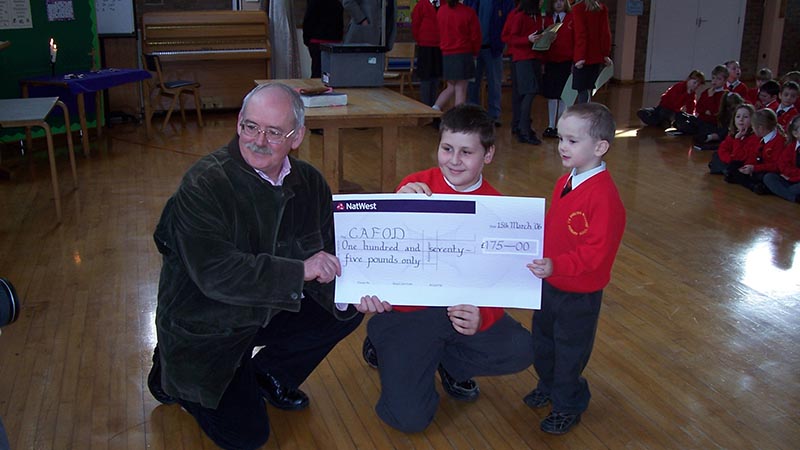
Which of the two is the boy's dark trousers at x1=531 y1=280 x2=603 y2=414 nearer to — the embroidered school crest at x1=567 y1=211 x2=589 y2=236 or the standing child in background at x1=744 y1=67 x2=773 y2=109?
the embroidered school crest at x1=567 y1=211 x2=589 y2=236

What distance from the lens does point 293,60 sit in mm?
9367

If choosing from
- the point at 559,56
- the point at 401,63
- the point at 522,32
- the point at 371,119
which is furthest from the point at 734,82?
the point at 371,119

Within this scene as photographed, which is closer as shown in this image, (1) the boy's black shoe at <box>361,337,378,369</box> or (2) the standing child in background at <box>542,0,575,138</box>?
(1) the boy's black shoe at <box>361,337,378,369</box>

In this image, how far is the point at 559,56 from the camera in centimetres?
728

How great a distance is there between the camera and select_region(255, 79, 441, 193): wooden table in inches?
171

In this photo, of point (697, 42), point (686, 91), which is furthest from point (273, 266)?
point (697, 42)

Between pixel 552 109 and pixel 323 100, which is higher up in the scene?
pixel 323 100

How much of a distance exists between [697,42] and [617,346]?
423 inches

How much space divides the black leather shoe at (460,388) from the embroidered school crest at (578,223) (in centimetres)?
73

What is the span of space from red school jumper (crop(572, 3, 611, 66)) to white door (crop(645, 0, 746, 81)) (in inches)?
228

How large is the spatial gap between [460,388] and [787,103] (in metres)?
5.20

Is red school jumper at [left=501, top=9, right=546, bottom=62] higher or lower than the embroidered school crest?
higher

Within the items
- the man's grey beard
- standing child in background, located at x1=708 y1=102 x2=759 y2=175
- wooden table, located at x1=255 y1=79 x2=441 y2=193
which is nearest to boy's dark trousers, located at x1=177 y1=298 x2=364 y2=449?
the man's grey beard

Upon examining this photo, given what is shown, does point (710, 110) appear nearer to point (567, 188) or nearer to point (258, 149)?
point (567, 188)
